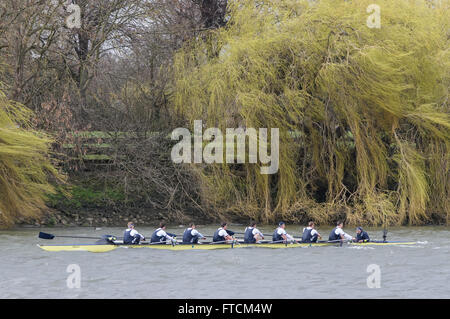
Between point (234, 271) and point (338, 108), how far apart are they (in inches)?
413

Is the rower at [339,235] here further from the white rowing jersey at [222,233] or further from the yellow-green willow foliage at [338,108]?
the white rowing jersey at [222,233]

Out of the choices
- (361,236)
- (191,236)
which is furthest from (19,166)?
(361,236)

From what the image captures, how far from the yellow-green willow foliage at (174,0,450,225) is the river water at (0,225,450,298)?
101 inches

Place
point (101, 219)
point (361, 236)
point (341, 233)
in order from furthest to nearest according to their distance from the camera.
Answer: point (101, 219)
point (341, 233)
point (361, 236)

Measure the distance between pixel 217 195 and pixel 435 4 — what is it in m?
12.1

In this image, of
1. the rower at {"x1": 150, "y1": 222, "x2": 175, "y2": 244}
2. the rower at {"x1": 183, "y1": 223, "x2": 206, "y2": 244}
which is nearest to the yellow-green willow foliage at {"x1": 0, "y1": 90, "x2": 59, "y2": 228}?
the rower at {"x1": 150, "y1": 222, "x2": 175, "y2": 244}

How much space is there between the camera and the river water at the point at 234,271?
21.6m

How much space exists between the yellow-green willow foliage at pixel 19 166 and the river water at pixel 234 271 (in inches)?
53.5

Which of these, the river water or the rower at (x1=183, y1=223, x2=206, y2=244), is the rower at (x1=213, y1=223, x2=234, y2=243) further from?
the rower at (x1=183, y1=223, x2=206, y2=244)

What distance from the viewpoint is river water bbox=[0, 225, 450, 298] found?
21562mm

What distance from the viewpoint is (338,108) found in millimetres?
32562

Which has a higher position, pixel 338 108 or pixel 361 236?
pixel 338 108

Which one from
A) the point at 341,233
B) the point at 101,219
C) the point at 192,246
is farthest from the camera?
the point at 101,219

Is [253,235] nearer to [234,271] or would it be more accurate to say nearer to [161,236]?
[161,236]
